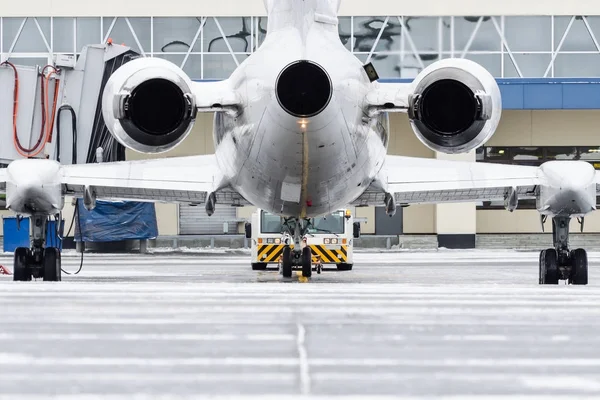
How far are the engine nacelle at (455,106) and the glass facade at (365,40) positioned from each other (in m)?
31.9

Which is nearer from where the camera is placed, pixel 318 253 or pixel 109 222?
pixel 318 253

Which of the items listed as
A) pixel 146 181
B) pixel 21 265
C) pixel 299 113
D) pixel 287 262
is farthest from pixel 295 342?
pixel 287 262

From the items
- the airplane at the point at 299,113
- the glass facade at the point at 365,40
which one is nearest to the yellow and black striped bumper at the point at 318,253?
the airplane at the point at 299,113

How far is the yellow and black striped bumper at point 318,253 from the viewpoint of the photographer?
1153 inches

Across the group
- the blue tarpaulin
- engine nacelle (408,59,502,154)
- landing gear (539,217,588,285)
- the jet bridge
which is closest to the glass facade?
the jet bridge

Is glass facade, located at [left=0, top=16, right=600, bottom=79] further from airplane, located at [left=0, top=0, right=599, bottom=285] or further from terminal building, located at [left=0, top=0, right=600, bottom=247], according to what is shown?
airplane, located at [left=0, top=0, right=599, bottom=285]

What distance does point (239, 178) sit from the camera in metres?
16.3

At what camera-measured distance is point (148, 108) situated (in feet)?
43.2

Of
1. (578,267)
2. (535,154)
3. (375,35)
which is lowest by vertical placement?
(578,267)

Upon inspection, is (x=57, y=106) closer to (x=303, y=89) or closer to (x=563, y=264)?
(x=563, y=264)

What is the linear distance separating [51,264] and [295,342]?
45.2 ft

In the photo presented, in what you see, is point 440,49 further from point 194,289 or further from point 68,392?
point 68,392

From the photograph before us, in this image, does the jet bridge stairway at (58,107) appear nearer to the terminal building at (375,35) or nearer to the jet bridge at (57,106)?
the jet bridge at (57,106)

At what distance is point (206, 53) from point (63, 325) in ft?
128
